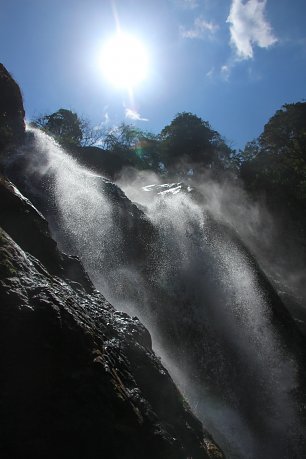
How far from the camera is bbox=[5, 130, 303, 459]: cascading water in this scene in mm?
11805

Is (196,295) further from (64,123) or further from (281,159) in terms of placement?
(64,123)

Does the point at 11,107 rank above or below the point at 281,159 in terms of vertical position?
below

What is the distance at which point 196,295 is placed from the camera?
14.6 m

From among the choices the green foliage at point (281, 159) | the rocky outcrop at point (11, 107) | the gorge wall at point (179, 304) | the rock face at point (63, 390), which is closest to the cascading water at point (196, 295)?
the gorge wall at point (179, 304)

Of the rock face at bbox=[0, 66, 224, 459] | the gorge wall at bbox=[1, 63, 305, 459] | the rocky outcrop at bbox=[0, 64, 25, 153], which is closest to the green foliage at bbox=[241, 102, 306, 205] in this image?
the gorge wall at bbox=[1, 63, 305, 459]

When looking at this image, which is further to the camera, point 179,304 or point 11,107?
point 11,107

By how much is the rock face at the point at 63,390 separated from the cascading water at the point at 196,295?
5435mm

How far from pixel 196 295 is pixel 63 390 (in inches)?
406

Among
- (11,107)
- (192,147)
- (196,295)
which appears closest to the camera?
(196,295)

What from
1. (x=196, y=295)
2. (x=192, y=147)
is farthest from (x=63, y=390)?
(x=192, y=147)

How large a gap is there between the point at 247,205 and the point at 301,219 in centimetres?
507

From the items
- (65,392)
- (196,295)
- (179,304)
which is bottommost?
(65,392)

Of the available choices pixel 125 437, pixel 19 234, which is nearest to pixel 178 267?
pixel 19 234

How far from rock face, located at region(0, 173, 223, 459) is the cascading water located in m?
5.43
